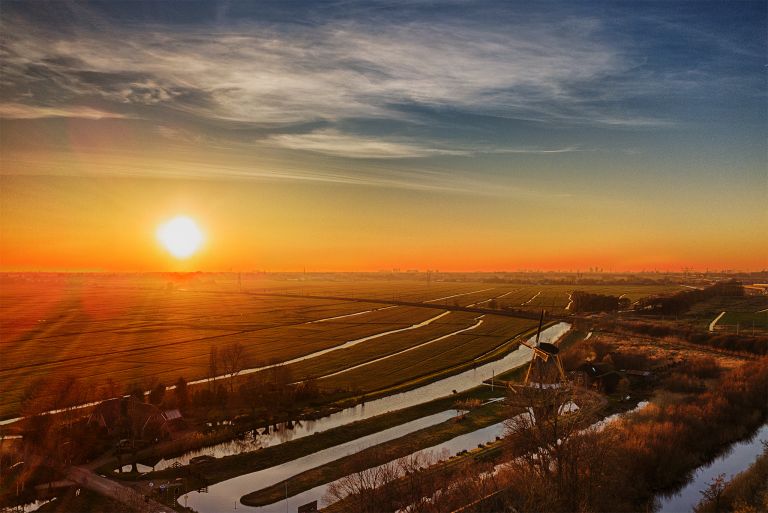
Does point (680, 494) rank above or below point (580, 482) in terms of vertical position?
below

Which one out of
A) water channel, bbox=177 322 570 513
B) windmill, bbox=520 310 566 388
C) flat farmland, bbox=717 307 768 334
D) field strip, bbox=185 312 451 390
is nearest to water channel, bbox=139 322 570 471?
water channel, bbox=177 322 570 513

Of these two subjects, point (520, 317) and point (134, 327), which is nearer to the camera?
point (134, 327)

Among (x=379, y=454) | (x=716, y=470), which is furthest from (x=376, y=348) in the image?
(x=716, y=470)

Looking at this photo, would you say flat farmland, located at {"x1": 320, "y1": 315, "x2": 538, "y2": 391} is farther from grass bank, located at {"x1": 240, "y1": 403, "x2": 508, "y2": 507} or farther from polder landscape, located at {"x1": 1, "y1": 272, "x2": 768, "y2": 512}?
grass bank, located at {"x1": 240, "y1": 403, "x2": 508, "y2": 507}

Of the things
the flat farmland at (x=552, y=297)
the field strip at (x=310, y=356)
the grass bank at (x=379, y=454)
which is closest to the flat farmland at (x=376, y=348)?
the field strip at (x=310, y=356)

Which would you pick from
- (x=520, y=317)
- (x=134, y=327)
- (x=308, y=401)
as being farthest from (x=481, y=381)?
(x=134, y=327)

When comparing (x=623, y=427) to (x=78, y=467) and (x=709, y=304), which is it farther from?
(x=709, y=304)

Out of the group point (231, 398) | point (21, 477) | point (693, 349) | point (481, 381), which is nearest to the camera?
point (21, 477)
